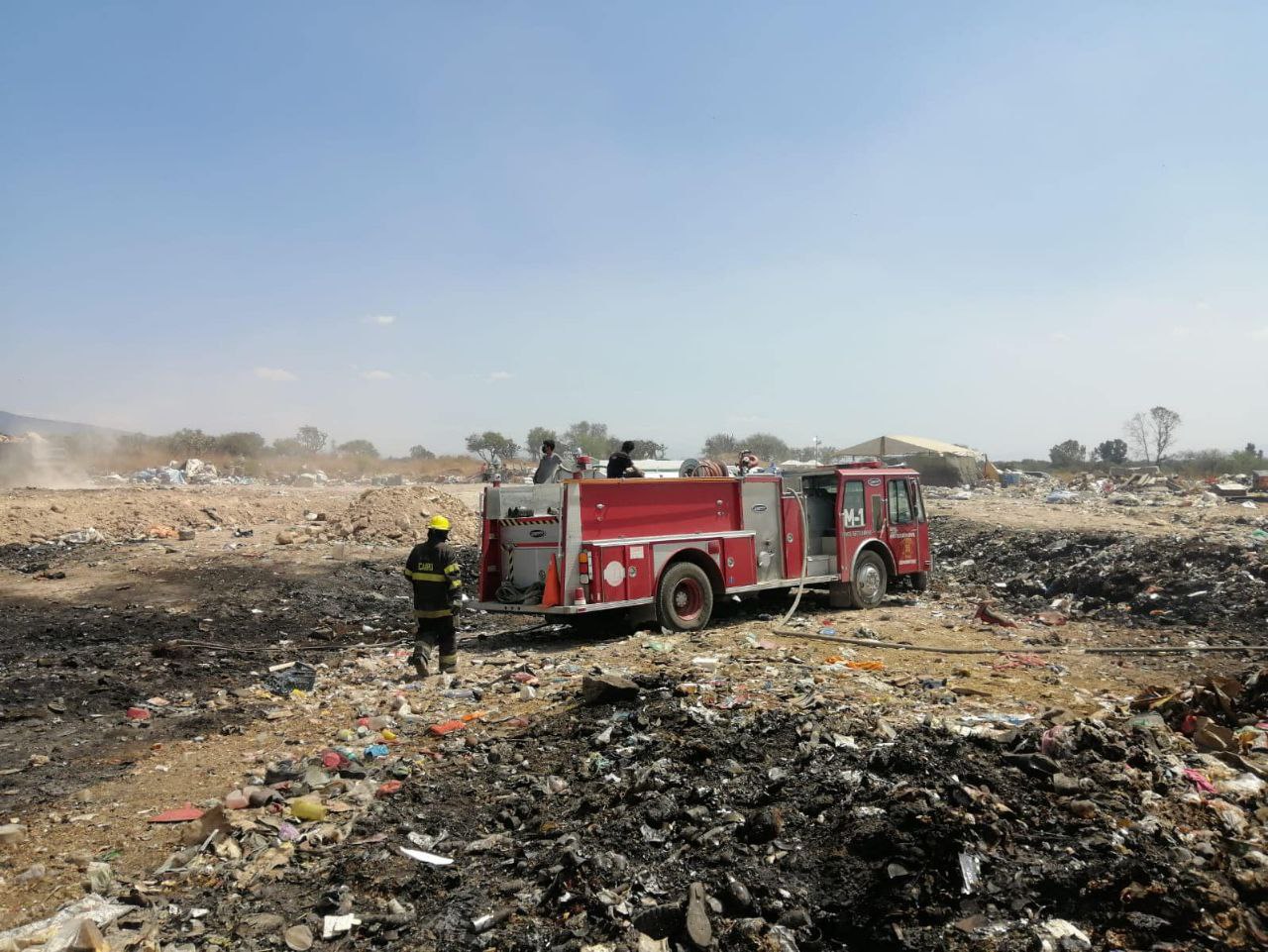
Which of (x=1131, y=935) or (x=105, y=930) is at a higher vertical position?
(x=1131, y=935)

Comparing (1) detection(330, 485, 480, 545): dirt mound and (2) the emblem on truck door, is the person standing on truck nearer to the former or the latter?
(2) the emblem on truck door

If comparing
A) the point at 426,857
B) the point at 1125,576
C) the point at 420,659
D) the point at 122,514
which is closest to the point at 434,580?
the point at 420,659

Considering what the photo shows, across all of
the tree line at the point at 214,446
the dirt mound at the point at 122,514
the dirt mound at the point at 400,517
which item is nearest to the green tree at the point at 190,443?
the tree line at the point at 214,446

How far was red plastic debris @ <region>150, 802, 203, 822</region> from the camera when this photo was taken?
4.94 meters

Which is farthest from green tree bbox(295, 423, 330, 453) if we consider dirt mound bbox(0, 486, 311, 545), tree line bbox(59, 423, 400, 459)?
dirt mound bbox(0, 486, 311, 545)

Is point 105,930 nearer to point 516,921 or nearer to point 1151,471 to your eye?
point 516,921

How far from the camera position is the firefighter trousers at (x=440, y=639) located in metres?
8.27

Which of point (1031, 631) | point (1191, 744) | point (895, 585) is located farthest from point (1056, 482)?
point (1191, 744)

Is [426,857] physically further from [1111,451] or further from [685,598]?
[1111,451]

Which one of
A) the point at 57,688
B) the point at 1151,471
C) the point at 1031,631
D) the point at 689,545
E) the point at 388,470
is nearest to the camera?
the point at 57,688

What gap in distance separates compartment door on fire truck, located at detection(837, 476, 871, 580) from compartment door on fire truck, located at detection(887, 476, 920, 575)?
59cm

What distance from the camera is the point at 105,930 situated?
3.67 m

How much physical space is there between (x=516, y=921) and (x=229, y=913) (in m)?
1.32

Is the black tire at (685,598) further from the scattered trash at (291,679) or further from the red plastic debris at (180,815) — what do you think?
the red plastic debris at (180,815)
